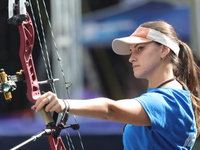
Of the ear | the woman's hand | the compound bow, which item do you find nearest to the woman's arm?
the woman's hand

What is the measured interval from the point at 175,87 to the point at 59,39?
12.4 feet

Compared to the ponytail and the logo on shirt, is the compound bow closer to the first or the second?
the logo on shirt

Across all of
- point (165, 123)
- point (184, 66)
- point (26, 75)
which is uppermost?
point (26, 75)

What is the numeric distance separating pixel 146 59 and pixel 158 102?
0.24 meters

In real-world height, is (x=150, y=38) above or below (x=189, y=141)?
above

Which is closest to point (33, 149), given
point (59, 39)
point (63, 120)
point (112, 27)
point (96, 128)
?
point (96, 128)

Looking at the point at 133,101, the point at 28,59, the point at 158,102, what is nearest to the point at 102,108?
the point at 133,101

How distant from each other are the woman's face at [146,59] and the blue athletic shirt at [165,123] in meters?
0.11

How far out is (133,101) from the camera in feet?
5.64

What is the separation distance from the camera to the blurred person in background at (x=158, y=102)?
169 centimetres

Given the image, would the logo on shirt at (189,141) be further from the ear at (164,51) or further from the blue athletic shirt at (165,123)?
the ear at (164,51)

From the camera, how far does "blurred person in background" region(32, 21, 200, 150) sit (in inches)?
66.4

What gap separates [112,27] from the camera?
5.93 metres

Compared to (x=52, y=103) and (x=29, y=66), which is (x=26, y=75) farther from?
(x=52, y=103)
